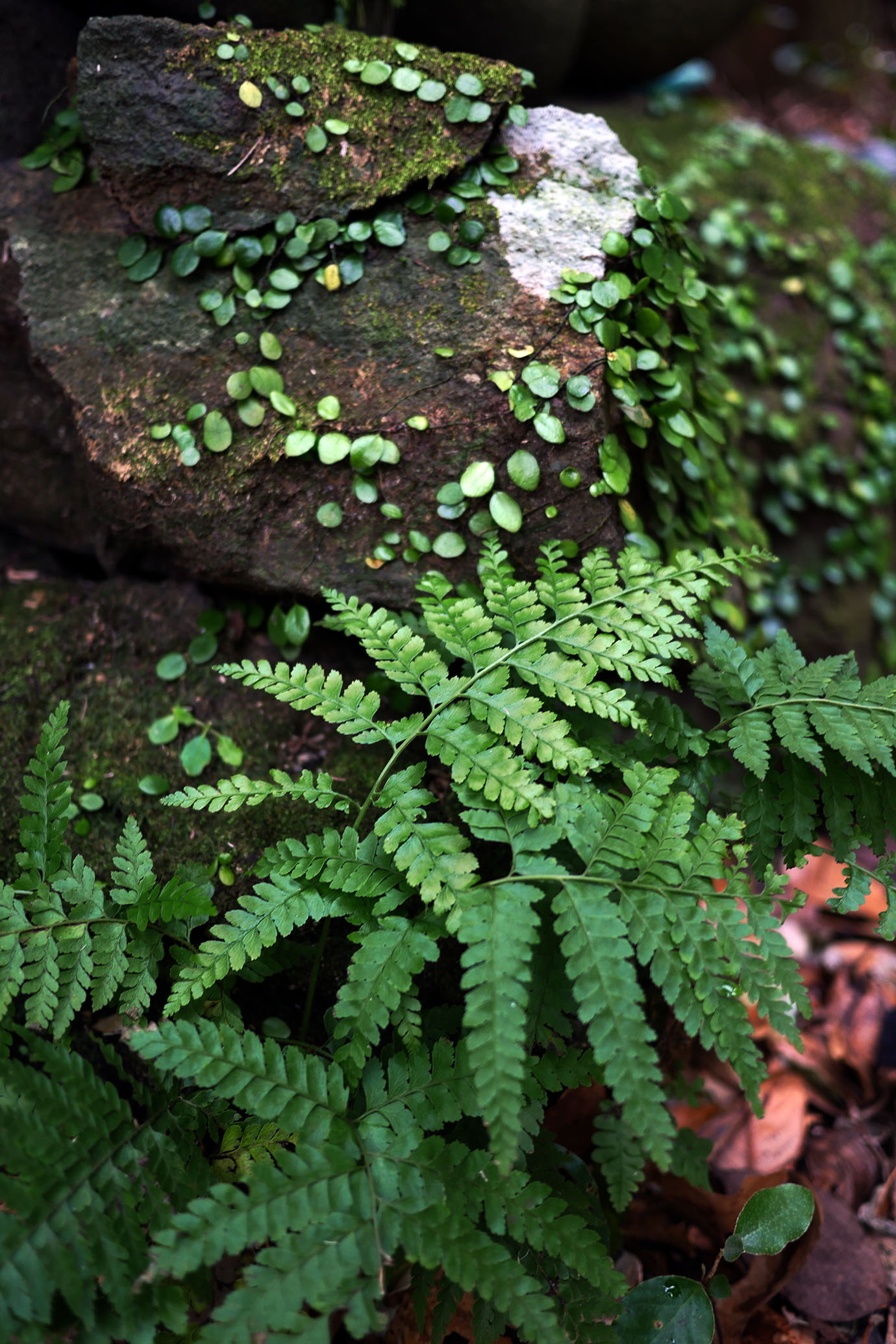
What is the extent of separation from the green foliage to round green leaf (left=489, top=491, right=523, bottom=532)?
0.31 meters

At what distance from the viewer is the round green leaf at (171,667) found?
8.22ft

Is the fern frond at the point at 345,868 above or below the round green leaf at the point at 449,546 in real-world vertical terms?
below

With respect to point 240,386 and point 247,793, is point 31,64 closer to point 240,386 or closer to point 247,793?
point 240,386

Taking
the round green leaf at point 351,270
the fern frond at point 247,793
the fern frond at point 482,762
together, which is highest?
the round green leaf at point 351,270

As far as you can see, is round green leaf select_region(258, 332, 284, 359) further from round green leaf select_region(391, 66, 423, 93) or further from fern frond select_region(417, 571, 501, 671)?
fern frond select_region(417, 571, 501, 671)

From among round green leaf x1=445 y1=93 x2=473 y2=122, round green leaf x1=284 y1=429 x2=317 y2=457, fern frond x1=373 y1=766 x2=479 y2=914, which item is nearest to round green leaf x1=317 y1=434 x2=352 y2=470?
round green leaf x1=284 y1=429 x2=317 y2=457

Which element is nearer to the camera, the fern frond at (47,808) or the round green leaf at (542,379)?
the fern frond at (47,808)

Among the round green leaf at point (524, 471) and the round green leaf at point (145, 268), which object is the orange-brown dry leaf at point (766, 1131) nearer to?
the round green leaf at point (524, 471)

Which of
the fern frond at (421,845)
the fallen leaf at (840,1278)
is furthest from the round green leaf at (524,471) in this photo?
the fallen leaf at (840,1278)

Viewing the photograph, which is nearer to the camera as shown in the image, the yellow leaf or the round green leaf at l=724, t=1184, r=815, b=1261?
the round green leaf at l=724, t=1184, r=815, b=1261

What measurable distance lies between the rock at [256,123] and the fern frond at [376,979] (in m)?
2.13

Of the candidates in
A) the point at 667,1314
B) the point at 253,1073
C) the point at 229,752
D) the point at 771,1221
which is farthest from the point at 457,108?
the point at 667,1314

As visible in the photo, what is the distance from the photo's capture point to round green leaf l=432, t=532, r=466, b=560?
7.70 feet

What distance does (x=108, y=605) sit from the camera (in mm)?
2680
